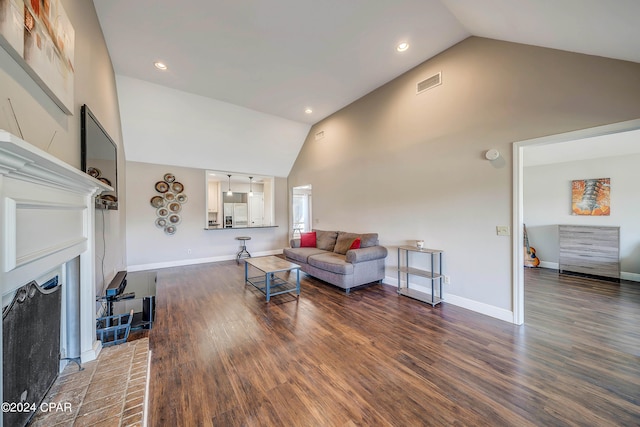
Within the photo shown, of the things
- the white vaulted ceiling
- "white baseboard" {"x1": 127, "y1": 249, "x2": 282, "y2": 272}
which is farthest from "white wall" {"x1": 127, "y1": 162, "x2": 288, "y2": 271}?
the white vaulted ceiling

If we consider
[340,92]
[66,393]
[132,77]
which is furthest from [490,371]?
[132,77]

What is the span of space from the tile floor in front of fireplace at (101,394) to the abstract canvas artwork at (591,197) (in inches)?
292

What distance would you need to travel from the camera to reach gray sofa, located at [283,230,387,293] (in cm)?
380

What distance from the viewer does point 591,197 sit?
4.60m

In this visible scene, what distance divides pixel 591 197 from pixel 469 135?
3830 mm

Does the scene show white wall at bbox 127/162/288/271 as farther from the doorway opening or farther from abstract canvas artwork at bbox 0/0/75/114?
abstract canvas artwork at bbox 0/0/75/114

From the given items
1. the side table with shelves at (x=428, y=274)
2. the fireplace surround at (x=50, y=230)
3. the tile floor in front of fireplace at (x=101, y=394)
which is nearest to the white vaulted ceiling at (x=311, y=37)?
the fireplace surround at (x=50, y=230)

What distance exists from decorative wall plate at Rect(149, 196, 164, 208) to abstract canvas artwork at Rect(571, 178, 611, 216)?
30.2 feet

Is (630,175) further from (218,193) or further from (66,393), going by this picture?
(218,193)

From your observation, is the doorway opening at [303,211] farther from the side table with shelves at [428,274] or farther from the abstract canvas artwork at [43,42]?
the abstract canvas artwork at [43,42]

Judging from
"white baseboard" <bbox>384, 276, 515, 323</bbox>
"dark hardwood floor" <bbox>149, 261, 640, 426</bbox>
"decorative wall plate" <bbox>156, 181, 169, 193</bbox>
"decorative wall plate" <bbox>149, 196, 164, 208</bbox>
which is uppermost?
"decorative wall plate" <bbox>156, 181, 169, 193</bbox>

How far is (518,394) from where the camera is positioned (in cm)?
168

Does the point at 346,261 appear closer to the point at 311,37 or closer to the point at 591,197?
the point at 311,37

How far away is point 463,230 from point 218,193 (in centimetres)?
807
